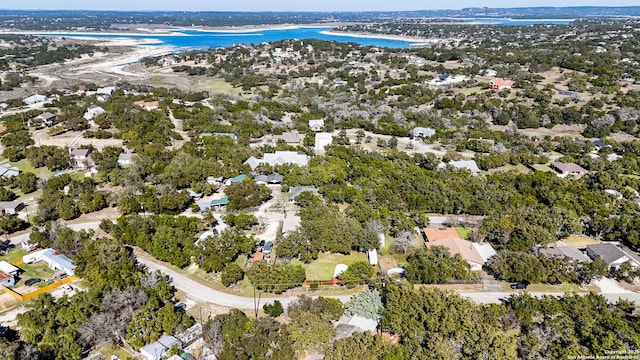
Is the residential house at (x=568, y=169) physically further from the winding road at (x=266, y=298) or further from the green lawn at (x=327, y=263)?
the green lawn at (x=327, y=263)

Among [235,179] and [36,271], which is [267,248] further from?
[36,271]

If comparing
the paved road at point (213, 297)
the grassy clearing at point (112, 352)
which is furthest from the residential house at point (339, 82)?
the grassy clearing at point (112, 352)

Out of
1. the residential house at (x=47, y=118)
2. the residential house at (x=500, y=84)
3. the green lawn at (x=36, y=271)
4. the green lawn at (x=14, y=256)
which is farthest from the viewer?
the residential house at (x=500, y=84)

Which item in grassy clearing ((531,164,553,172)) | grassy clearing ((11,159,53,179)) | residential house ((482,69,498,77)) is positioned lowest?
grassy clearing ((531,164,553,172))

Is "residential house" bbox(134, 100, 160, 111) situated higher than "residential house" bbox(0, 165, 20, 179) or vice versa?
"residential house" bbox(134, 100, 160, 111)

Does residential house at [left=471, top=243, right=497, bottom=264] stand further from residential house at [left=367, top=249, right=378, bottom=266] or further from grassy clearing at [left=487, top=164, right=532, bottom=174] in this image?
grassy clearing at [left=487, top=164, right=532, bottom=174]

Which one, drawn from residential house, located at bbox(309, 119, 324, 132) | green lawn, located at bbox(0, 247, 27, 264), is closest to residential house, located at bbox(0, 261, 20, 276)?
green lawn, located at bbox(0, 247, 27, 264)
